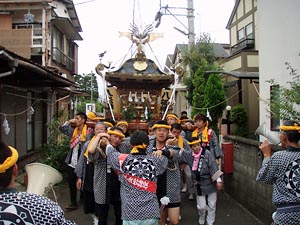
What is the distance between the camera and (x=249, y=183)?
23.4 ft

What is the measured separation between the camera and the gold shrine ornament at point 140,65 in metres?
11.3

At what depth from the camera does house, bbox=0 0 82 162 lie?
9.38 m

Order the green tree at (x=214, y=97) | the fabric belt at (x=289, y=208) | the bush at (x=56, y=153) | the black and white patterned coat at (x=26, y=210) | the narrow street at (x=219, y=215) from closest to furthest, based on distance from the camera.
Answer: the black and white patterned coat at (x=26, y=210) < the fabric belt at (x=289, y=208) < the narrow street at (x=219, y=215) < the bush at (x=56, y=153) < the green tree at (x=214, y=97)

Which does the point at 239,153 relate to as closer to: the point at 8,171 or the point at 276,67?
the point at 276,67

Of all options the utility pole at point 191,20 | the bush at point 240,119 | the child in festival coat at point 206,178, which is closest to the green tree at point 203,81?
the bush at point 240,119

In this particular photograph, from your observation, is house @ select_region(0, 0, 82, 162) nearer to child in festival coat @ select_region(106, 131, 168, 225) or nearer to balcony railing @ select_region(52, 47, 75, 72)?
balcony railing @ select_region(52, 47, 75, 72)

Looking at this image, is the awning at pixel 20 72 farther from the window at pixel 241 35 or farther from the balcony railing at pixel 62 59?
the window at pixel 241 35

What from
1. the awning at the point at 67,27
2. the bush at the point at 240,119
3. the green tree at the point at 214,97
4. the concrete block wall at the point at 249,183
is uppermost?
the awning at the point at 67,27

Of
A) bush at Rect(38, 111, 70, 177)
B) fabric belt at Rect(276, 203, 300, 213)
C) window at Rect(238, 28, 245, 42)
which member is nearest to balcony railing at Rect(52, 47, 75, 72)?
bush at Rect(38, 111, 70, 177)

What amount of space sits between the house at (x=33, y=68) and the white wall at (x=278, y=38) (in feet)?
18.8

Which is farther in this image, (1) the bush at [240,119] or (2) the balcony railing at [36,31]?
(1) the bush at [240,119]

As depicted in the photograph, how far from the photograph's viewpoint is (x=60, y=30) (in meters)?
21.4

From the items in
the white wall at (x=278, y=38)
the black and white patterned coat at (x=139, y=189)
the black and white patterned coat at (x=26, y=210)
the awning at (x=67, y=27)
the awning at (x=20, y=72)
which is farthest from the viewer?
the awning at (x=67, y=27)

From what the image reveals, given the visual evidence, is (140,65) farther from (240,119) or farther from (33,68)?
(240,119)
